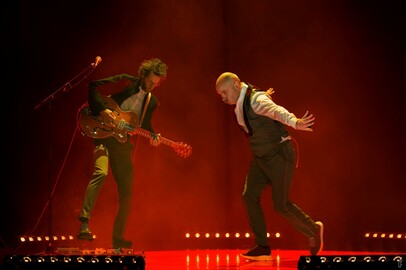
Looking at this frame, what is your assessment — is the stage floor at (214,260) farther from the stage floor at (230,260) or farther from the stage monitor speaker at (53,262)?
the stage monitor speaker at (53,262)

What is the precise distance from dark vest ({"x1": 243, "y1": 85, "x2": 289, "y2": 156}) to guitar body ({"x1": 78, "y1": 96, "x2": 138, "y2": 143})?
3.51 feet

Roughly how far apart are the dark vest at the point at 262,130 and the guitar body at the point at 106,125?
1070 millimetres

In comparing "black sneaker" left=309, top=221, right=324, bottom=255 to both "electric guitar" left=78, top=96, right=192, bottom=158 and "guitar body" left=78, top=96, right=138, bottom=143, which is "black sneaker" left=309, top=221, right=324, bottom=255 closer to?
"electric guitar" left=78, top=96, right=192, bottom=158

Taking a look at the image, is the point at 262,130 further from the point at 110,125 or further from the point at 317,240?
the point at 110,125

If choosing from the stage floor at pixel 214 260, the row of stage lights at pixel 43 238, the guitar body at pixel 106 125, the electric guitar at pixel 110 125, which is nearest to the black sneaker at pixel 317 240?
the stage floor at pixel 214 260

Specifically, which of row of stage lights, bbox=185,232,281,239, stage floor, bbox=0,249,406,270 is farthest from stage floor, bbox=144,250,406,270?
row of stage lights, bbox=185,232,281,239

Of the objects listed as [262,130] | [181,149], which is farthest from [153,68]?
[262,130]

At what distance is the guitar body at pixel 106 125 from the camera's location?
6.59 m

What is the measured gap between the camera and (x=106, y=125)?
21.6 ft

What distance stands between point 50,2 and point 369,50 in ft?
11.4

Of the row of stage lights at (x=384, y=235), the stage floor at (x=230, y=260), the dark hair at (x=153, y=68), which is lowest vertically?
the stage floor at (x=230, y=260)

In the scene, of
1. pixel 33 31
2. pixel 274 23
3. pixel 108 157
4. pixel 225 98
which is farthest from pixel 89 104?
pixel 274 23

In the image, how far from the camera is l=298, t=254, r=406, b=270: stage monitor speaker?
16.7 feet

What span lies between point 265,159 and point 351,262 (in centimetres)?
152
